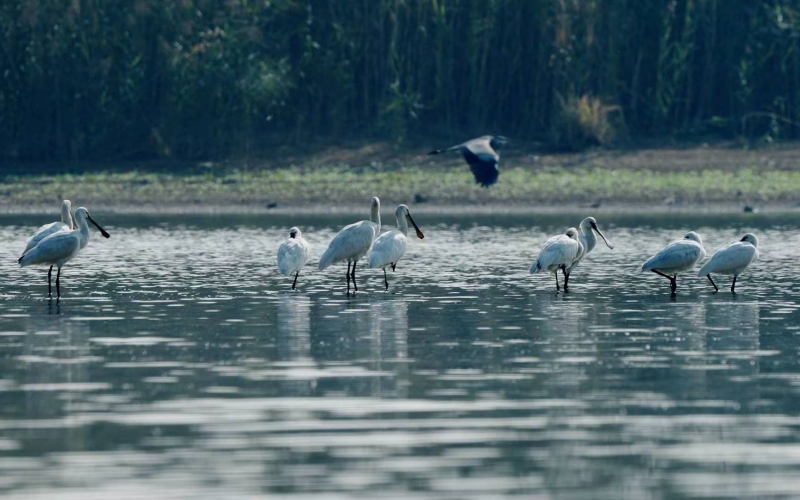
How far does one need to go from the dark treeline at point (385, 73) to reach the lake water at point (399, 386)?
19.9 meters

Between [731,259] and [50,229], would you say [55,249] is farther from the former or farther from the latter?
[731,259]

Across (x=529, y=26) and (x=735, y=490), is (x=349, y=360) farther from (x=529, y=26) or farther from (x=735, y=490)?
(x=529, y=26)

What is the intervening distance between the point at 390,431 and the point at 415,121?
3256 centimetres

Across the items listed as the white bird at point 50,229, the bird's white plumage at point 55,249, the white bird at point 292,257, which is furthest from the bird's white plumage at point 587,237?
the white bird at point 50,229

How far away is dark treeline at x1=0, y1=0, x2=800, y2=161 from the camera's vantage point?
41.5 metres

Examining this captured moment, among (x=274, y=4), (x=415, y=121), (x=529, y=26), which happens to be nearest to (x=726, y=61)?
(x=529, y=26)

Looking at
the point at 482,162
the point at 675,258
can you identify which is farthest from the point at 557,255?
the point at 482,162

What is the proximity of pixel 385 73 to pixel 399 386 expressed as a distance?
31.4m

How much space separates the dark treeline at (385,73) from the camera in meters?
41.5

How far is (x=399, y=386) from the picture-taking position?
11781 millimetres

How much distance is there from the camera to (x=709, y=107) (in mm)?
42906

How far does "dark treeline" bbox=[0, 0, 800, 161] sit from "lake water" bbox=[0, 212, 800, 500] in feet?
65.4

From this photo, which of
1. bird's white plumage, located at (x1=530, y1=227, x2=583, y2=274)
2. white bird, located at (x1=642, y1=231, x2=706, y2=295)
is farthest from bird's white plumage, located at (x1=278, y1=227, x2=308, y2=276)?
white bird, located at (x1=642, y1=231, x2=706, y2=295)

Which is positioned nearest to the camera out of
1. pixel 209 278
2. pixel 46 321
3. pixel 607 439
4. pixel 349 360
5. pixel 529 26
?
pixel 607 439
